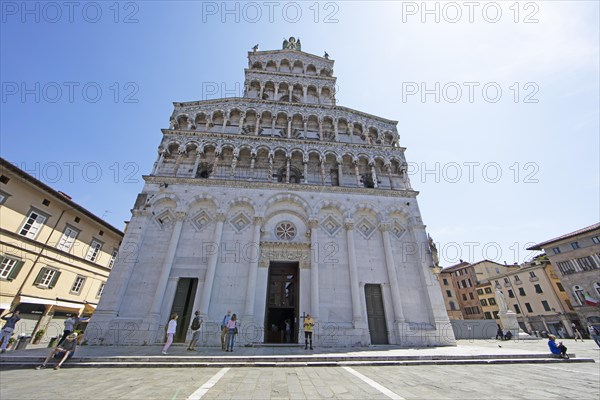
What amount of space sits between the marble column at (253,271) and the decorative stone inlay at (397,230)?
939 centimetres

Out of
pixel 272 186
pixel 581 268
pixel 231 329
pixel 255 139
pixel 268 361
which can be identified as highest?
pixel 255 139

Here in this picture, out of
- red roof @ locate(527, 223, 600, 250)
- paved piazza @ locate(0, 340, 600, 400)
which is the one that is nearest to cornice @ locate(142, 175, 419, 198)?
paved piazza @ locate(0, 340, 600, 400)

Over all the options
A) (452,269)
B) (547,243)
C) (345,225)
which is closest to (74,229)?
(345,225)

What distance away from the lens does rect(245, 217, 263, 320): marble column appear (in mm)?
13461

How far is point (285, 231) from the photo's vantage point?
16.5m

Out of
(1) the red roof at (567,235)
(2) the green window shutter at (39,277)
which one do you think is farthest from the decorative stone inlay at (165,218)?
(1) the red roof at (567,235)

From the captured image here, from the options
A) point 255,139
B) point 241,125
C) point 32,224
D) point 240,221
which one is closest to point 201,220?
point 240,221

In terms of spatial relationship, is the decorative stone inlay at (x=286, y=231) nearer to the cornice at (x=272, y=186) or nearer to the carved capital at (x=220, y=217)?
the cornice at (x=272, y=186)

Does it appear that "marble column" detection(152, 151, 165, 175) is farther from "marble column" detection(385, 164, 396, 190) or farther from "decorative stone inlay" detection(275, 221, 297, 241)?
"marble column" detection(385, 164, 396, 190)

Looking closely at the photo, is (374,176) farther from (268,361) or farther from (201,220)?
(268,361)

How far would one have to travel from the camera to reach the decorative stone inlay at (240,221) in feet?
53.0

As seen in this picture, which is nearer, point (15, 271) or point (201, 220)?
point (201, 220)

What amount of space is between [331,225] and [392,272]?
4.88 meters

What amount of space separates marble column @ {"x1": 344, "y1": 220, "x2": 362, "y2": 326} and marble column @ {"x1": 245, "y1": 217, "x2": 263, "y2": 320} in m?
5.78
